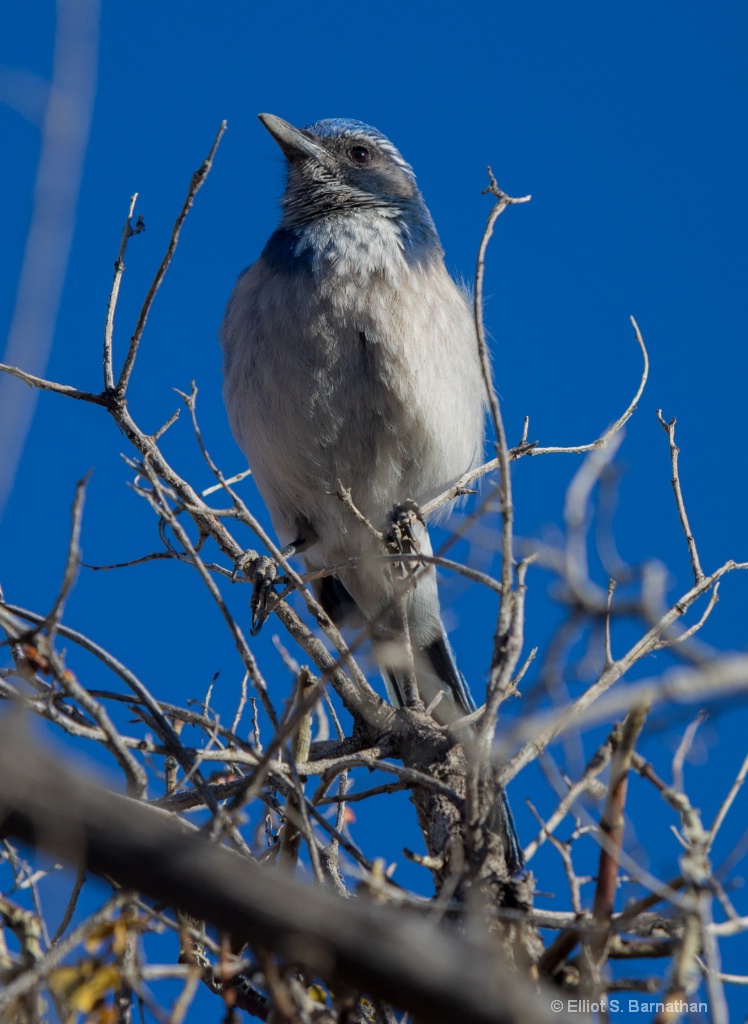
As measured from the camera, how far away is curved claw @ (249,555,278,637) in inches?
170

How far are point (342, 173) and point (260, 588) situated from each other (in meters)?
2.79

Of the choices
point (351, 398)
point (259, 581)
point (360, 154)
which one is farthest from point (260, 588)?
point (360, 154)

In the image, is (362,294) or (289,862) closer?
(289,862)

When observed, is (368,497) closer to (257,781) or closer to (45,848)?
(257,781)

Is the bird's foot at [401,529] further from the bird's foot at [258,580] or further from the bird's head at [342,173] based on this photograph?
the bird's head at [342,173]

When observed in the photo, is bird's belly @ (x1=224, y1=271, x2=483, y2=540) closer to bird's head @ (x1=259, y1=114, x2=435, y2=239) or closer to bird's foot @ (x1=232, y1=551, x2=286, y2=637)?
bird's foot @ (x1=232, y1=551, x2=286, y2=637)

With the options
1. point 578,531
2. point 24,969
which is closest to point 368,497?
point 578,531

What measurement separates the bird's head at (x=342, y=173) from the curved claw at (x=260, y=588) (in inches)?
83.8

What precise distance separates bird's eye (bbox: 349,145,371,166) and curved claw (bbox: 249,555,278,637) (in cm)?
281

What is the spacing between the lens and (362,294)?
507cm

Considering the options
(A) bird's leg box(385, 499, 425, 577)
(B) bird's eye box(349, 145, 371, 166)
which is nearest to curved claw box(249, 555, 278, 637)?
(A) bird's leg box(385, 499, 425, 577)

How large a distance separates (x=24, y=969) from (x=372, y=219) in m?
4.35

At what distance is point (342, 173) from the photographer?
241 inches

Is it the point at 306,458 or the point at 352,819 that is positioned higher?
the point at 306,458
